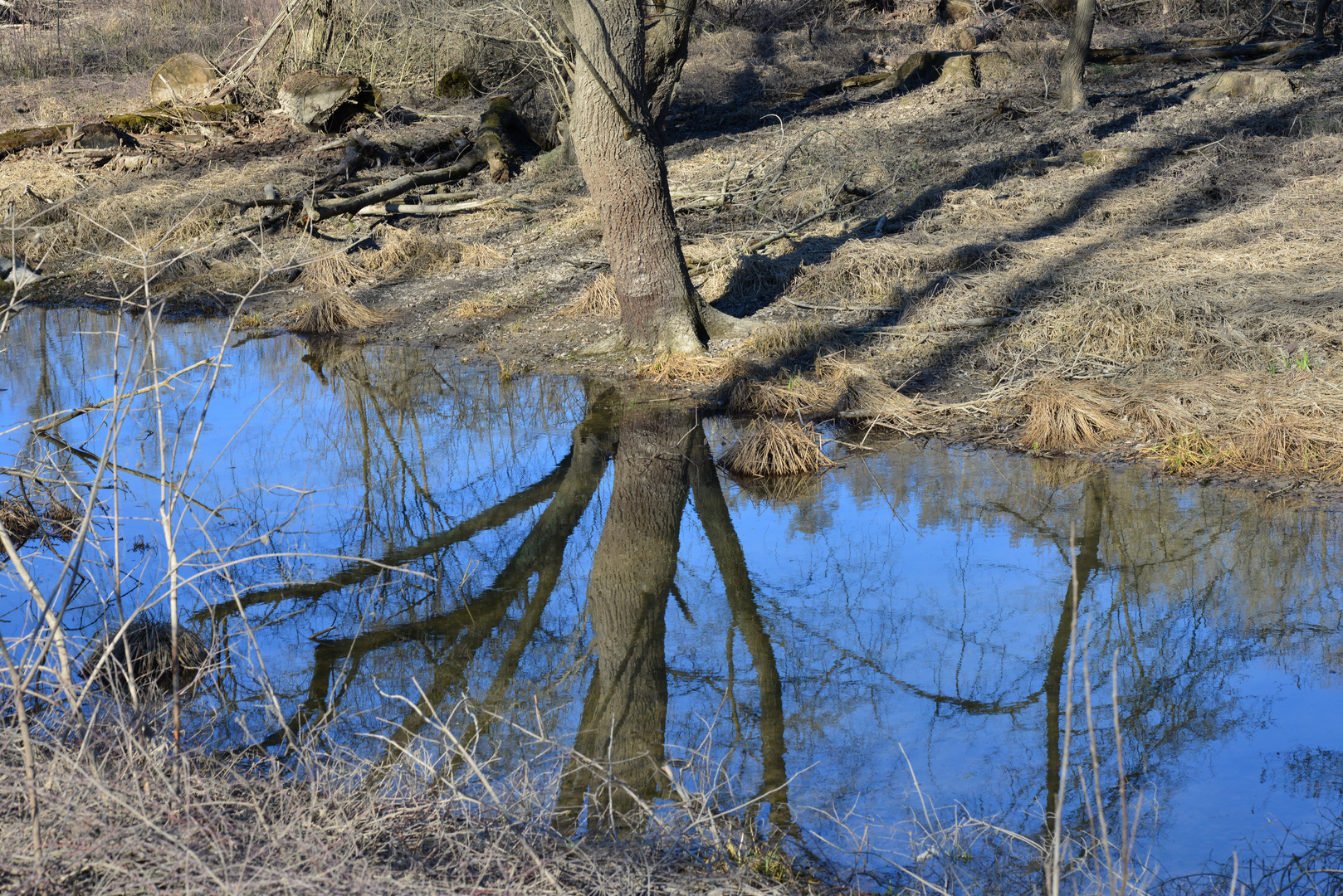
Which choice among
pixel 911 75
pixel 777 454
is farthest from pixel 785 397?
pixel 911 75

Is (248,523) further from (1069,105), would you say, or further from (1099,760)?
(1069,105)

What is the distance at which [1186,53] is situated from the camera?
49.0ft

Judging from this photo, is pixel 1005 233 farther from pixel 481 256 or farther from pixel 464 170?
pixel 464 170

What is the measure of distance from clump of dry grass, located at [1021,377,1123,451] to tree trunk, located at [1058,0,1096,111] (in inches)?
329

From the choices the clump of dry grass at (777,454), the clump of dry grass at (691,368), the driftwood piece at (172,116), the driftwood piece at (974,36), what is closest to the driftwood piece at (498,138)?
the driftwood piece at (172,116)

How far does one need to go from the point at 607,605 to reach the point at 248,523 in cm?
206

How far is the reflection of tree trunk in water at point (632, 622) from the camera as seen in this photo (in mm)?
3221

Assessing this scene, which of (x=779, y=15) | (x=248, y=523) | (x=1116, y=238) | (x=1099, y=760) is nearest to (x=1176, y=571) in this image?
(x=1099, y=760)

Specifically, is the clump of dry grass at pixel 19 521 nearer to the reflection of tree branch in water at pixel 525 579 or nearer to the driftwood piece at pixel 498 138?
the reflection of tree branch in water at pixel 525 579

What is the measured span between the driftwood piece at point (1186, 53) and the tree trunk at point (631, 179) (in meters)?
10.2

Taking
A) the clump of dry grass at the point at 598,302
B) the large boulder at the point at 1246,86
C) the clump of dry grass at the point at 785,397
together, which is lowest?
the clump of dry grass at the point at 785,397

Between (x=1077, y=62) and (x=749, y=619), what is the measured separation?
1129 cm

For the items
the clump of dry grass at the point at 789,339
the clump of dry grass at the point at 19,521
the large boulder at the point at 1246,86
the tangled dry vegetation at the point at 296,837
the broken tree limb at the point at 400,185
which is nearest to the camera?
the tangled dry vegetation at the point at 296,837

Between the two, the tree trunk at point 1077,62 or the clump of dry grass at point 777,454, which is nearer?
the clump of dry grass at point 777,454
